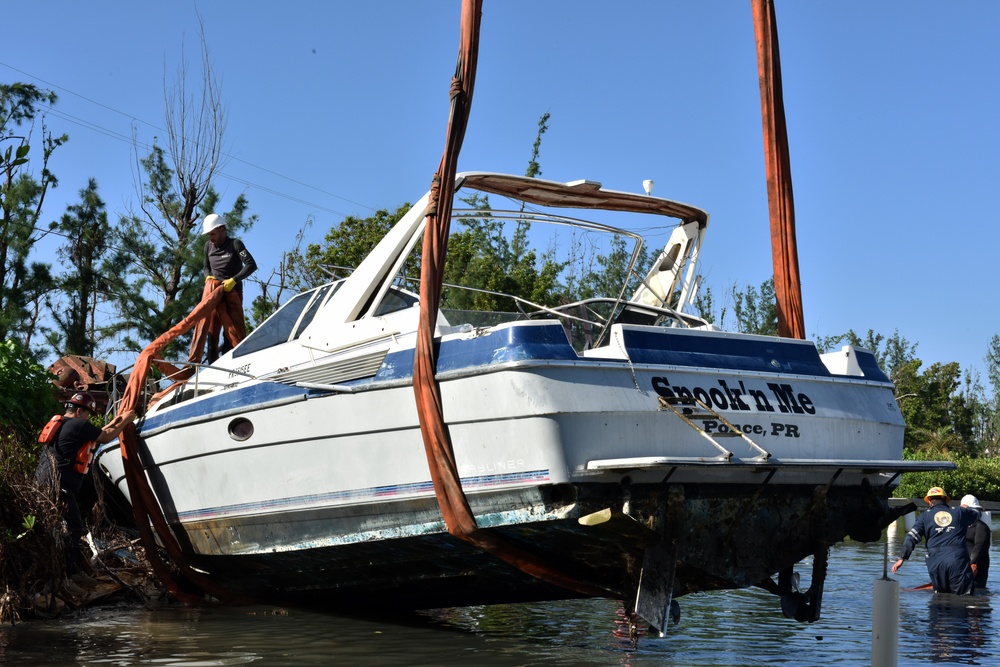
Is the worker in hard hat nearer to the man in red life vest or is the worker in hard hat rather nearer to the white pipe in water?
the man in red life vest

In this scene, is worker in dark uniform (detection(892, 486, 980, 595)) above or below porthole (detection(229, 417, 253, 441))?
below

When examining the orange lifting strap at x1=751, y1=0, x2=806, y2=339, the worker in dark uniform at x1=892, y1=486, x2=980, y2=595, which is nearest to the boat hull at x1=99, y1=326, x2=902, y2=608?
the orange lifting strap at x1=751, y1=0, x2=806, y2=339

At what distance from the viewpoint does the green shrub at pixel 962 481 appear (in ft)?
107

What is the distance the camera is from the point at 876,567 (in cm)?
1541

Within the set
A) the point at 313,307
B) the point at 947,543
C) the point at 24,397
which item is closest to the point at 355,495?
the point at 313,307

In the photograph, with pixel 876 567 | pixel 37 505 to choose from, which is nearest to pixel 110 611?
pixel 37 505

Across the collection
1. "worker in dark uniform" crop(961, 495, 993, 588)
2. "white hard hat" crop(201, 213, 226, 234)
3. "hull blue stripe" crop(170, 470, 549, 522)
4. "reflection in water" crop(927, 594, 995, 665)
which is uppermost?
"white hard hat" crop(201, 213, 226, 234)

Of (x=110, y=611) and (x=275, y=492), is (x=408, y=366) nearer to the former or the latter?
(x=275, y=492)

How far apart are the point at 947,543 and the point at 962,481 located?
2335cm

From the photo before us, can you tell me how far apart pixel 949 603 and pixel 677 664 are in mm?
5002

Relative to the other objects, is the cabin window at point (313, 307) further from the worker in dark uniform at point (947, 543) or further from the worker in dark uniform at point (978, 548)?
the worker in dark uniform at point (978, 548)

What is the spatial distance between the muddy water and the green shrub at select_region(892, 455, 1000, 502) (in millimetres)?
22601

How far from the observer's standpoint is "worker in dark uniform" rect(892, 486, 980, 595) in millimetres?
11836

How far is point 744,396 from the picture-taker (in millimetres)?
7238
